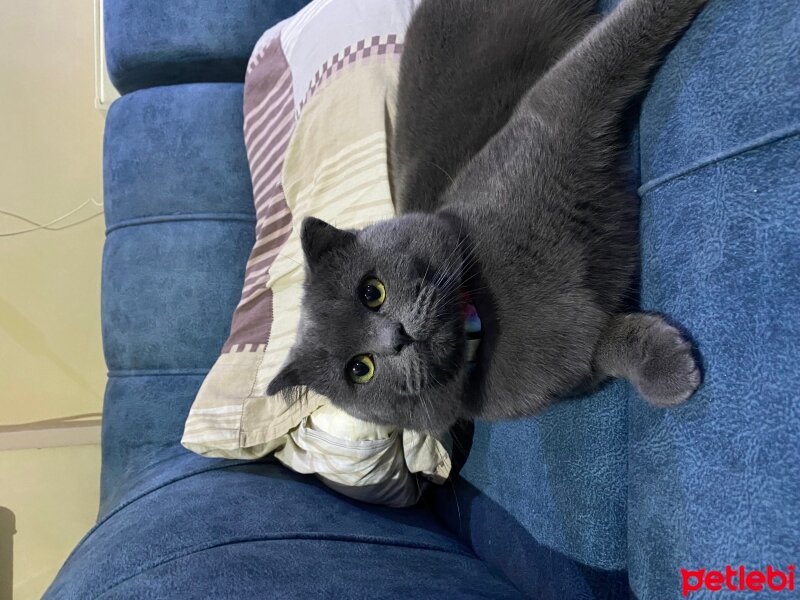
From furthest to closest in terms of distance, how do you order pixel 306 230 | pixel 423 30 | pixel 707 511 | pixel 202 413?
1. pixel 202 413
2. pixel 423 30
3. pixel 306 230
4. pixel 707 511

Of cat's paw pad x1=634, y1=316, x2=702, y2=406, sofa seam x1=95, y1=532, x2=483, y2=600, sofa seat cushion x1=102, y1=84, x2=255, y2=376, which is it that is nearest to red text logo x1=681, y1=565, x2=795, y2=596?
cat's paw pad x1=634, y1=316, x2=702, y2=406

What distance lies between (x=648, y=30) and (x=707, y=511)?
564mm

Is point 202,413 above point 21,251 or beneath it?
above

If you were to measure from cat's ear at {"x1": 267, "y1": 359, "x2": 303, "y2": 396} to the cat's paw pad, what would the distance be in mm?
531

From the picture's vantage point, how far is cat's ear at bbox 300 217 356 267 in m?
0.85

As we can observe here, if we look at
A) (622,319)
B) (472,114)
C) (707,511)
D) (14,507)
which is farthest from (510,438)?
(14,507)

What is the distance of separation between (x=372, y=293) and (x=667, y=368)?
0.40m

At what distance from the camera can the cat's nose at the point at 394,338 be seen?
775 mm

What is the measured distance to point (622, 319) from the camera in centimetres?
78

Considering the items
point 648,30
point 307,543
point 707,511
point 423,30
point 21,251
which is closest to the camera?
point 707,511

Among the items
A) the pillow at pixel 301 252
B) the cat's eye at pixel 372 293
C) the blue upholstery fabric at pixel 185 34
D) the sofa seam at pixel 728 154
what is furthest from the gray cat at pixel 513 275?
the blue upholstery fabric at pixel 185 34

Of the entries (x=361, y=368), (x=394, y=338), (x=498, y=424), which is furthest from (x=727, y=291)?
(x=498, y=424)

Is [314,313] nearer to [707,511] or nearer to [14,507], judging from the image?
[707,511]

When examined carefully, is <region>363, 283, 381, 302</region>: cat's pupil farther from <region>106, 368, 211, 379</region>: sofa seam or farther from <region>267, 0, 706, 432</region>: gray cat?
<region>106, 368, 211, 379</region>: sofa seam
